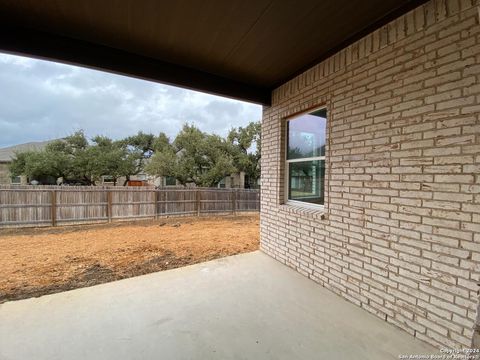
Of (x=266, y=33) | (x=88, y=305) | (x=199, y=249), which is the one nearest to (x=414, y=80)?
(x=266, y=33)

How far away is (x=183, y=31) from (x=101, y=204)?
7.73 metres

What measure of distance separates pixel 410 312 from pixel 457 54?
2.09 m

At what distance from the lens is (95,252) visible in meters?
4.59

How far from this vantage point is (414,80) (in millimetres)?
1906

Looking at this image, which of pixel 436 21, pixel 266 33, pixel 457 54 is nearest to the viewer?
pixel 457 54

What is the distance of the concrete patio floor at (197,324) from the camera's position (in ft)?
5.64

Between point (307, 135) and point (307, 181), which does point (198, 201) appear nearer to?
point (307, 181)

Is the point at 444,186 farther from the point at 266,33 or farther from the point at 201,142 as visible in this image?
the point at 201,142

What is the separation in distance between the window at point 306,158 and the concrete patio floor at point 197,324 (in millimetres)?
1286

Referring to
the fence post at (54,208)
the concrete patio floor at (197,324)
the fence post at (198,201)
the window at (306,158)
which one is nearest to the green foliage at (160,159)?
the fence post at (198,201)

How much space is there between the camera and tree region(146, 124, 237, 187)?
39.8 feet

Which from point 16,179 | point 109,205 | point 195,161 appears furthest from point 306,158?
point 16,179

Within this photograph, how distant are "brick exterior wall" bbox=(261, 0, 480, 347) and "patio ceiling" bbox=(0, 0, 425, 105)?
0.36 m

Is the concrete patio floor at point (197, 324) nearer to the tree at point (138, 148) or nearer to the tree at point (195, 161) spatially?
the tree at point (195, 161)
